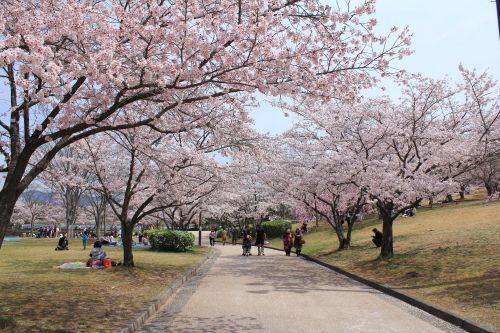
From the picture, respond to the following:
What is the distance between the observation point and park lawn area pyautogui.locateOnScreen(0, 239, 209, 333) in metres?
6.93

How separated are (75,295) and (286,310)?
4524 mm

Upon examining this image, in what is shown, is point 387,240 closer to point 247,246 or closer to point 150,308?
point 247,246

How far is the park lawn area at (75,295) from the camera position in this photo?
6.93m

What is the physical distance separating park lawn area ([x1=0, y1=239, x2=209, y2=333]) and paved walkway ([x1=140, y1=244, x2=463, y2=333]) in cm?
71

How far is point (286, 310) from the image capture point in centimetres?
850

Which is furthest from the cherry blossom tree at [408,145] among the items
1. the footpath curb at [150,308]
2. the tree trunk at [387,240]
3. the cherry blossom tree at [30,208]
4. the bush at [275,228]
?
the cherry blossom tree at [30,208]

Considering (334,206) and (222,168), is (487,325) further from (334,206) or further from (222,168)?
(334,206)

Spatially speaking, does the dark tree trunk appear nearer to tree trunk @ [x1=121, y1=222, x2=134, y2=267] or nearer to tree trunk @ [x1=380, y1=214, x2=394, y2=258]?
tree trunk @ [x1=380, y1=214, x2=394, y2=258]

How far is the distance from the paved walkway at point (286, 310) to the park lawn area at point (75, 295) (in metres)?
0.71

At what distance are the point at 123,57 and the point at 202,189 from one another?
12.9 metres

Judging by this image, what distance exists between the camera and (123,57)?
704cm

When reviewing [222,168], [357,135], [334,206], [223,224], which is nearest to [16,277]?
[222,168]

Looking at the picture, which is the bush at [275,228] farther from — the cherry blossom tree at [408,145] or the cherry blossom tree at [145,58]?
the cherry blossom tree at [145,58]

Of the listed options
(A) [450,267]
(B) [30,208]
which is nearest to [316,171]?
(A) [450,267]
